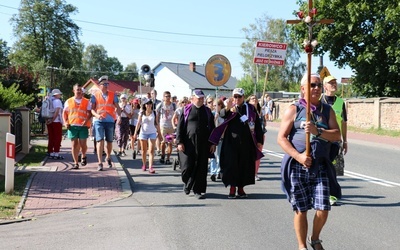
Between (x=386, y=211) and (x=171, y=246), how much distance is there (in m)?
3.48

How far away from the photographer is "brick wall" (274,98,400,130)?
1017 inches

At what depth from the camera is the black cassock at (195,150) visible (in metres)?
8.53

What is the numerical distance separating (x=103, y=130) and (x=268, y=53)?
471 cm

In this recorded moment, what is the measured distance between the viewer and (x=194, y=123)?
8633mm

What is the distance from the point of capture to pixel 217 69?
1084 centimetres

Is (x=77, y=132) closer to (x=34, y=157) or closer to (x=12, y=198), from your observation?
(x=34, y=157)

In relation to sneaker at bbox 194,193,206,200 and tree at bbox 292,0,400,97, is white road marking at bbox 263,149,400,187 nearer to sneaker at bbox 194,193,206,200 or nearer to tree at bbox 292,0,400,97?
sneaker at bbox 194,193,206,200

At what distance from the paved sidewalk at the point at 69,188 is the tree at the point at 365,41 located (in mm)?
21635

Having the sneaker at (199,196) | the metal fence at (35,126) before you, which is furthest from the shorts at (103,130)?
the metal fence at (35,126)

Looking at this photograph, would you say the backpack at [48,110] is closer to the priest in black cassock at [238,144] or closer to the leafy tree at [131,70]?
the priest in black cassock at [238,144]

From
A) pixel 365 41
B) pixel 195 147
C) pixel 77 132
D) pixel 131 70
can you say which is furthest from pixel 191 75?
pixel 131 70

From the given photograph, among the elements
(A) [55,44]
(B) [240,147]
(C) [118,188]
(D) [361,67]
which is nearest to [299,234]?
(B) [240,147]

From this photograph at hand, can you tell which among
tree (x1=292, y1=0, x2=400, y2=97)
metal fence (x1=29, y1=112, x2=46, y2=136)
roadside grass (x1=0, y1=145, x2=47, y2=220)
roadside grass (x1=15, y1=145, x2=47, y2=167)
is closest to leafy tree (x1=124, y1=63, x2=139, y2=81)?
tree (x1=292, y1=0, x2=400, y2=97)

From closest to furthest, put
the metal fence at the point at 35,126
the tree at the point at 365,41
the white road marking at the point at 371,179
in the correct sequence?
the white road marking at the point at 371,179 → the metal fence at the point at 35,126 → the tree at the point at 365,41
